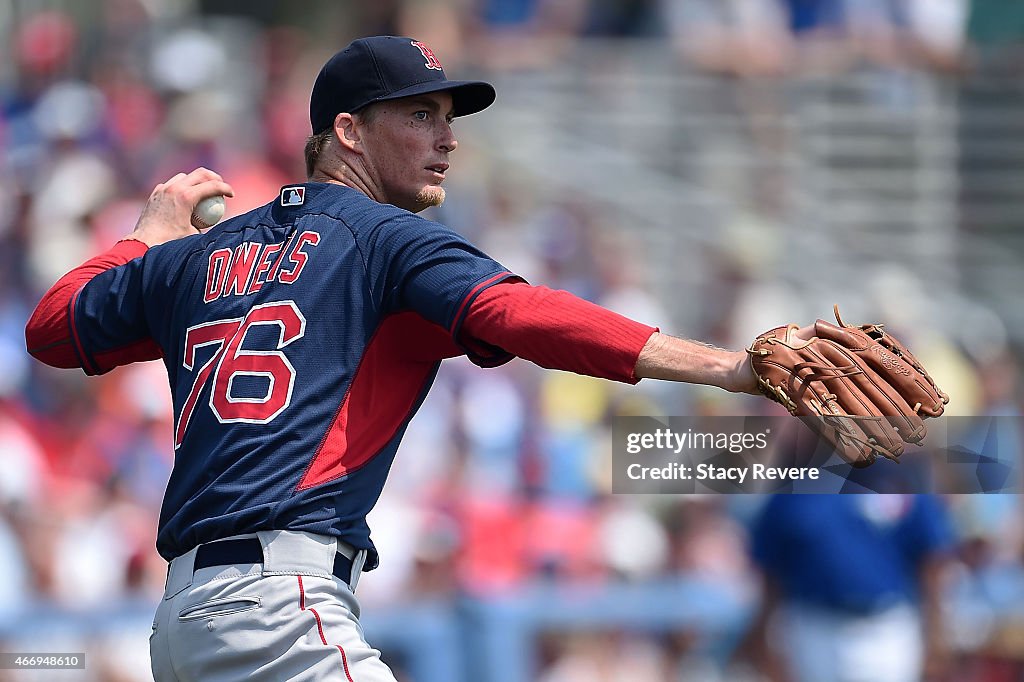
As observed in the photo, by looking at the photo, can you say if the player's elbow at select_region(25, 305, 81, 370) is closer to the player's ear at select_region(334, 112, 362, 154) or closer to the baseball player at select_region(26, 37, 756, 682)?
the baseball player at select_region(26, 37, 756, 682)

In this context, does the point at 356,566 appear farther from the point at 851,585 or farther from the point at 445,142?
the point at 851,585

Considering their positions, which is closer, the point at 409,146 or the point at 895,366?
the point at 895,366

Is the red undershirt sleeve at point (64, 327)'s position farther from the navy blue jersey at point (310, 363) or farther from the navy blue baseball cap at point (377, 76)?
the navy blue baseball cap at point (377, 76)

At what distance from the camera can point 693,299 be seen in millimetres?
11117

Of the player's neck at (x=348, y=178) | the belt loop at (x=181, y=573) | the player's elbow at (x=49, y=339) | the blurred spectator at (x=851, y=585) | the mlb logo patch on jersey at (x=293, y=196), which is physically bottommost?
the blurred spectator at (x=851, y=585)

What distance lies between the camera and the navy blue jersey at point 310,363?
113 inches

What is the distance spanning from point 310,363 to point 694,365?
32.6 inches

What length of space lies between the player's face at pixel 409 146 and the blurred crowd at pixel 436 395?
150 inches

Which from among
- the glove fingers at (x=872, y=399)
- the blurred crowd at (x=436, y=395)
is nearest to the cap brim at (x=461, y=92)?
the glove fingers at (x=872, y=399)

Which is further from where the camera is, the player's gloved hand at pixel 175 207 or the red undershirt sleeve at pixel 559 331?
the player's gloved hand at pixel 175 207

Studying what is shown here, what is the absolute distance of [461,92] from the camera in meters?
3.36

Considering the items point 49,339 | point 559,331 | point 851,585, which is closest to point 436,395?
point 851,585

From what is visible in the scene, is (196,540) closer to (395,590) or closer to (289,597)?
(289,597)

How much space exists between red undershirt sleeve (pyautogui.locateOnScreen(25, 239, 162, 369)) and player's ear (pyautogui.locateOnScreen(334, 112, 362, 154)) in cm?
65
